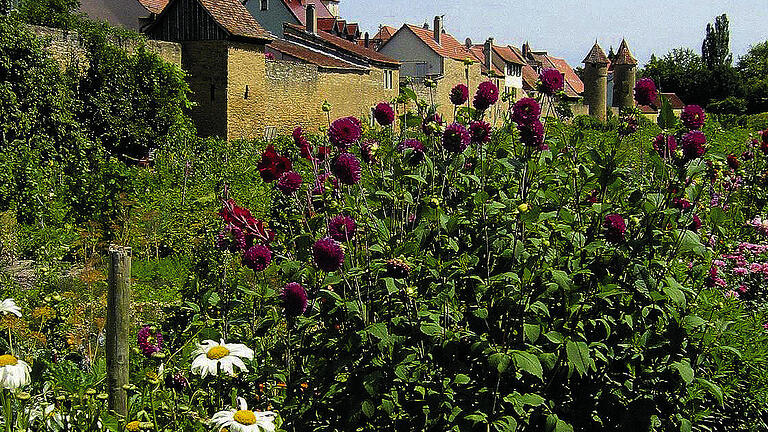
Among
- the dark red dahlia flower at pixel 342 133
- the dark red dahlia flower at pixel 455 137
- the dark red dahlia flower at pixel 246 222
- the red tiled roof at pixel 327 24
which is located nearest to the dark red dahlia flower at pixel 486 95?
the dark red dahlia flower at pixel 455 137

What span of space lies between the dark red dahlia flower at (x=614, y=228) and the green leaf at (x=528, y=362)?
42 centimetres

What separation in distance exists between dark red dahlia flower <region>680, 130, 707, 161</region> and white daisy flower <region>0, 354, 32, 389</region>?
73.3 inches

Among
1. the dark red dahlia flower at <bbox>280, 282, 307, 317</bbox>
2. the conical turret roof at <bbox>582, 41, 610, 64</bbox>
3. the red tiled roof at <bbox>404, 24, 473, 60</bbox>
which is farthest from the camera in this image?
the conical turret roof at <bbox>582, 41, 610, 64</bbox>

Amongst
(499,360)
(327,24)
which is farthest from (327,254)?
(327,24)

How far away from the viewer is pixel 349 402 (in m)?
2.42

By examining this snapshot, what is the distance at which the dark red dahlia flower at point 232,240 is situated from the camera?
2.68 metres

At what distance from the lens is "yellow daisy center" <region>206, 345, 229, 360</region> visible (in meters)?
1.94

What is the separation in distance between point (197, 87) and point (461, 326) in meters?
16.0

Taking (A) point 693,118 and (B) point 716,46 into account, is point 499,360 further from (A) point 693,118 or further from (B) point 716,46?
(B) point 716,46

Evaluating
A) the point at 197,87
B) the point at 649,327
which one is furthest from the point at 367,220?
the point at 197,87

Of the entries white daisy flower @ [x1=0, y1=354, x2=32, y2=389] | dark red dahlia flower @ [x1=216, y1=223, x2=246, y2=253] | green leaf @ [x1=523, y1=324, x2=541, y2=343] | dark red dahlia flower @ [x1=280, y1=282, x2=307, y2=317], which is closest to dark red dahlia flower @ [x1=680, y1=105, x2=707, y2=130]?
green leaf @ [x1=523, y1=324, x2=541, y2=343]

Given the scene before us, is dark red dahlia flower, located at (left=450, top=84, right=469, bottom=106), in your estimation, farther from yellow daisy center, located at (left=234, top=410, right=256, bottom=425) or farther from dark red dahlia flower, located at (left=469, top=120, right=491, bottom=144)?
yellow daisy center, located at (left=234, top=410, right=256, bottom=425)

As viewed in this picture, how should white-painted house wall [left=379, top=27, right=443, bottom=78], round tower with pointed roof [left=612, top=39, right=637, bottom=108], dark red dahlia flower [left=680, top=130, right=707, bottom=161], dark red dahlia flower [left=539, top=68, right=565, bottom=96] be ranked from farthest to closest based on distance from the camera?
1. round tower with pointed roof [left=612, top=39, right=637, bottom=108]
2. white-painted house wall [left=379, top=27, right=443, bottom=78]
3. dark red dahlia flower [left=539, top=68, right=565, bottom=96]
4. dark red dahlia flower [left=680, top=130, right=707, bottom=161]

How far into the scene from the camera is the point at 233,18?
17797 millimetres
